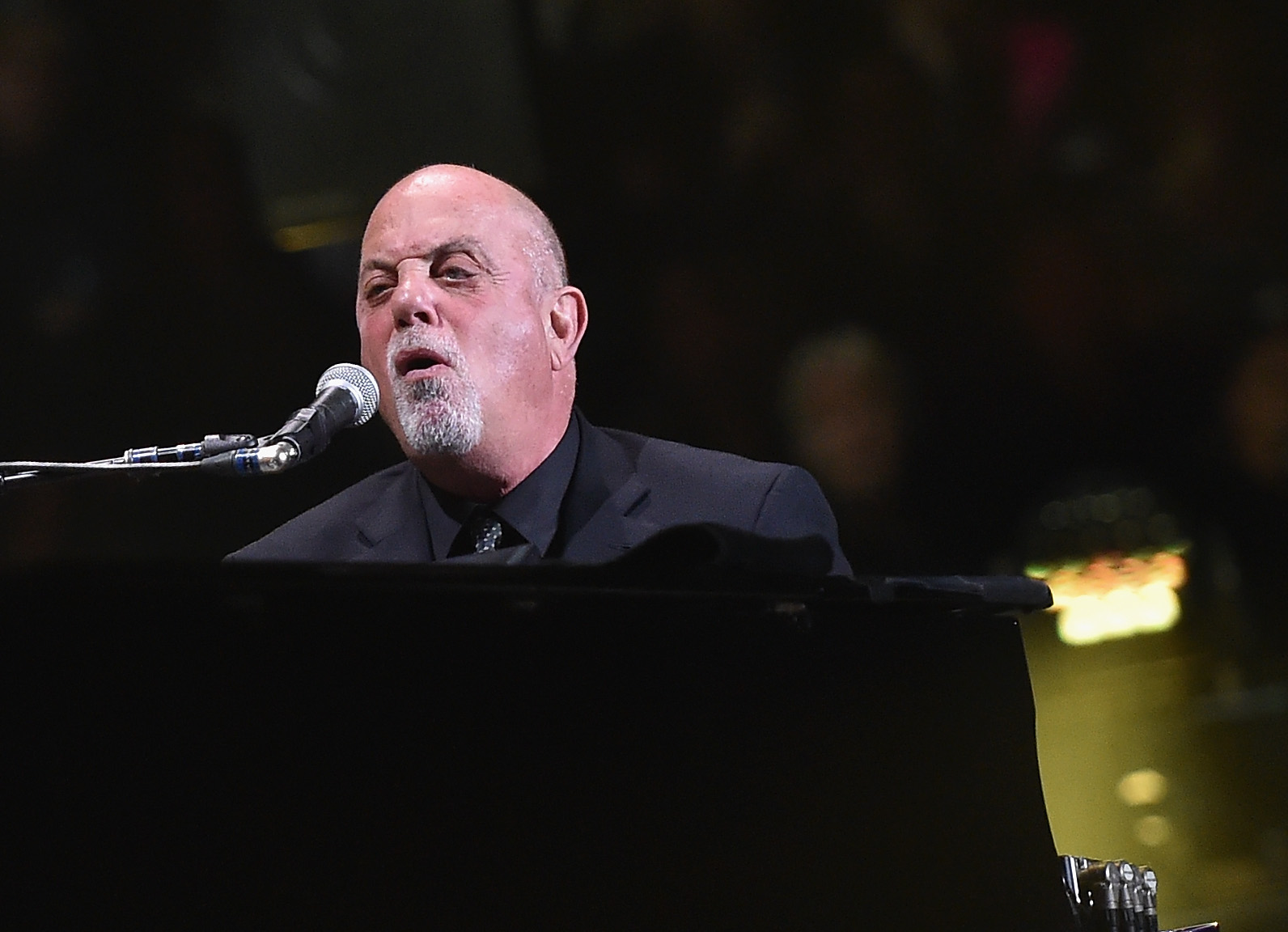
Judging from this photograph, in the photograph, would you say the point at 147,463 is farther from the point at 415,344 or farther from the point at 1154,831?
the point at 1154,831

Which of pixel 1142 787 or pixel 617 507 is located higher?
pixel 1142 787

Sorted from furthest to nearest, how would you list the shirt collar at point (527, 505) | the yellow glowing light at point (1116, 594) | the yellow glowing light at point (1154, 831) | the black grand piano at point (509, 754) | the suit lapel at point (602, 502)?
the yellow glowing light at point (1116, 594) < the yellow glowing light at point (1154, 831) < the shirt collar at point (527, 505) < the suit lapel at point (602, 502) < the black grand piano at point (509, 754)

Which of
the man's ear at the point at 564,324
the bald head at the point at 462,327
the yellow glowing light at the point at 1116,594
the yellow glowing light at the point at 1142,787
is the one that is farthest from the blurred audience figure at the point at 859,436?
the bald head at the point at 462,327

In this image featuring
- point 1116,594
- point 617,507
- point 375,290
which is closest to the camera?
point 617,507

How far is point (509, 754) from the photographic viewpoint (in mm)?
764

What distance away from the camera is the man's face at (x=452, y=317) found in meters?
1.72

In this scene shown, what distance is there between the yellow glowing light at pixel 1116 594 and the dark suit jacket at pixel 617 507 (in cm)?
213

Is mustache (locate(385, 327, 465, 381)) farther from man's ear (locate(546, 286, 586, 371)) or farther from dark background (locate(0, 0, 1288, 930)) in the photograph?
dark background (locate(0, 0, 1288, 930))

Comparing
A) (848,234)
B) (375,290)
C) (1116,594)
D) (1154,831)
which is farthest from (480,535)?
(1116,594)

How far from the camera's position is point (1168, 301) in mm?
3379

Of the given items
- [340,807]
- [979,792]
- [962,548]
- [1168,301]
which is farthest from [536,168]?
[340,807]

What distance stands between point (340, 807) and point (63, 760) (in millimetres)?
146

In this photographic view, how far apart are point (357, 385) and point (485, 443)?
1.33ft

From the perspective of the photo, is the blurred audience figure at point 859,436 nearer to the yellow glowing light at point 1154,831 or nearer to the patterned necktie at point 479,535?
the yellow glowing light at point 1154,831
